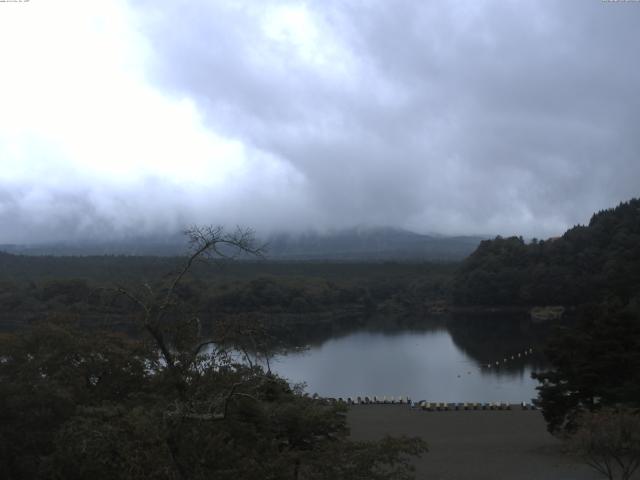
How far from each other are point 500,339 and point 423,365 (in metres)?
10.5

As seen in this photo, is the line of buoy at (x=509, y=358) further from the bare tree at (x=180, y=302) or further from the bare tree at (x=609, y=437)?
the bare tree at (x=180, y=302)

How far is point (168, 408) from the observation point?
5.50m

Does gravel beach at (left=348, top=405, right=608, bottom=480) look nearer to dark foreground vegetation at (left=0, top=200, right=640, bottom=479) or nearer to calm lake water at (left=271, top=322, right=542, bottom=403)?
dark foreground vegetation at (left=0, top=200, right=640, bottom=479)

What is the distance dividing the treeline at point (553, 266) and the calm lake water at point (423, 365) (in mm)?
9527

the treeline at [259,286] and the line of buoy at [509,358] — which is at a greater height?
the treeline at [259,286]

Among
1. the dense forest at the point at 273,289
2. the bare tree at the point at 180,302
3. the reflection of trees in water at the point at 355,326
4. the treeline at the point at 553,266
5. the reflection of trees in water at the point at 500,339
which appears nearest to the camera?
the bare tree at the point at 180,302

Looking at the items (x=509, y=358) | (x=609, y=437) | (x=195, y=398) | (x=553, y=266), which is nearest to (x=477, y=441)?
(x=609, y=437)

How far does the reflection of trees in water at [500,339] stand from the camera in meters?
32.8

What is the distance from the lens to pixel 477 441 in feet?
52.0

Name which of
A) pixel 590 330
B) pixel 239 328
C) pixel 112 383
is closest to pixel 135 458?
pixel 239 328

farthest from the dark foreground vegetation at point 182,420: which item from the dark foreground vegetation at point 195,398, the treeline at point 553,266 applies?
the treeline at point 553,266

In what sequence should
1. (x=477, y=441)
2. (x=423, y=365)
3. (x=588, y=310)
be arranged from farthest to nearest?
(x=423, y=365), (x=477, y=441), (x=588, y=310)

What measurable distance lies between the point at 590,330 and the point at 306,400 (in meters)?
8.05

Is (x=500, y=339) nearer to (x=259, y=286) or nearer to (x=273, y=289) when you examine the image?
(x=273, y=289)
